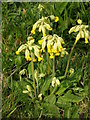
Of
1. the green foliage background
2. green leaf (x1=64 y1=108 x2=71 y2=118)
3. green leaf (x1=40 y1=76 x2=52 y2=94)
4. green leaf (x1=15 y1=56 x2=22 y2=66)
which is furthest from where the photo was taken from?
green leaf (x1=15 y1=56 x2=22 y2=66)

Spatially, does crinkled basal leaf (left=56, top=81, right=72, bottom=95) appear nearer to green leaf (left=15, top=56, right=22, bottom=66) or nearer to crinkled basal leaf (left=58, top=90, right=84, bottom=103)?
crinkled basal leaf (left=58, top=90, right=84, bottom=103)

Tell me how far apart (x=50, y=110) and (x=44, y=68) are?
57 centimetres

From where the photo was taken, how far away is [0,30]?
167 inches

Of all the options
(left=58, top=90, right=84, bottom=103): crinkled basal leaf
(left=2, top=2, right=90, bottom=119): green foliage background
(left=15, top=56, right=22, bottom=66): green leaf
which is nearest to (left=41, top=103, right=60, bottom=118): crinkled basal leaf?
(left=2, top=2, right=90, bottom=119): green foliage background

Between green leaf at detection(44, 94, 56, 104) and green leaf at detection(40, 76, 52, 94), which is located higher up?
green leaf at detection(40, 76, 52, 94)

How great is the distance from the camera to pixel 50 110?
3312 millimetres

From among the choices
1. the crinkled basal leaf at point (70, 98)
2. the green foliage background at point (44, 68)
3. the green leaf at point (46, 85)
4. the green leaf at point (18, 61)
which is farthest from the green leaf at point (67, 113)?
the green leaf at point (18, 61)

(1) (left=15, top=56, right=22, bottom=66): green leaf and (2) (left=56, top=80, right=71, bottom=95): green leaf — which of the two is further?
(1) (left=15, top=56, right=22, bottom=66): green leaf

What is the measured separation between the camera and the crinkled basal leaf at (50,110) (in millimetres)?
3287

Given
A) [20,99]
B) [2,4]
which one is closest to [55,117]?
[20,99]

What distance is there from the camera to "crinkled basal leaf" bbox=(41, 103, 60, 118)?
3287mm

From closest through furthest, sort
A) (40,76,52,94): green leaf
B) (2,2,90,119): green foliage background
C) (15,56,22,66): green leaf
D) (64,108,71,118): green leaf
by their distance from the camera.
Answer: (64,108,71,118): green leaf
(2,2,90,119): green foliage background
(40,76,52,94): green leaf
(15,56,22,66): green leaf

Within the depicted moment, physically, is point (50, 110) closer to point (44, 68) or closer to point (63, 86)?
point (63, 86)

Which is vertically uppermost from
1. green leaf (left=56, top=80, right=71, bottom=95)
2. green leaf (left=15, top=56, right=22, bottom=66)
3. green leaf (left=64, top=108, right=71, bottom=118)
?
green leaf (left=15, top=56, right=22, bottom=66)
